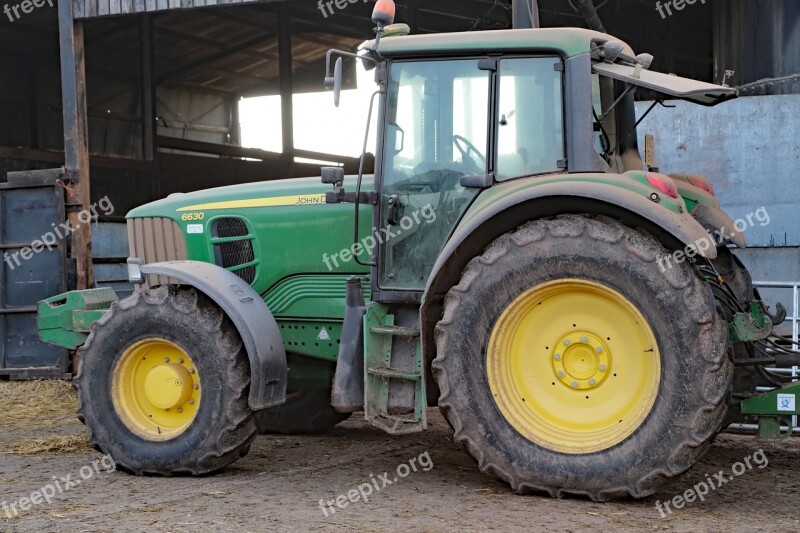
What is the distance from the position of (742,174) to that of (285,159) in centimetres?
1775

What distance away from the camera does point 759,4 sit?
10.8 m

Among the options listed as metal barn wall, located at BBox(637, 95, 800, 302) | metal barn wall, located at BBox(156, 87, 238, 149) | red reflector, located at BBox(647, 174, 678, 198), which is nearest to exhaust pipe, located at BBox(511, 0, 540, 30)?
metal barn wall, located at BBox(637, 95, 800, 302)

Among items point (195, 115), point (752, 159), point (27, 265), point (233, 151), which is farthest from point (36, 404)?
point (195, 115)

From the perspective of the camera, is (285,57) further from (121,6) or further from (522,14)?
(522,14)

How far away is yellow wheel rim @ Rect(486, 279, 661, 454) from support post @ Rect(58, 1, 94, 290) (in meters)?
6.24

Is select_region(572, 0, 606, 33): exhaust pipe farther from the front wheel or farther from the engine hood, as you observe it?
the front wheel

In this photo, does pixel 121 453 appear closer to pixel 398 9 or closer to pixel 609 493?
pixel 609 493

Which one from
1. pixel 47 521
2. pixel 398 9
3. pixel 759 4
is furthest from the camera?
pixel 398 9

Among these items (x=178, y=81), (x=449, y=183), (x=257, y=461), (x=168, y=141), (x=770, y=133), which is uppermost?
(x=178, y=81)

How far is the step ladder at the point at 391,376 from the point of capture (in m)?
5.43

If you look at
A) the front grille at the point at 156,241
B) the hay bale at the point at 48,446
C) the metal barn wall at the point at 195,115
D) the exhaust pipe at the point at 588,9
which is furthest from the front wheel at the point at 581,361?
the metal barn wall at the point at 195,115

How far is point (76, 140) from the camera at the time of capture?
10.7 meters

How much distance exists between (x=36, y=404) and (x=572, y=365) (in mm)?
6043

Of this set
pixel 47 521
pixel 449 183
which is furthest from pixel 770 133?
pixel 47 521
